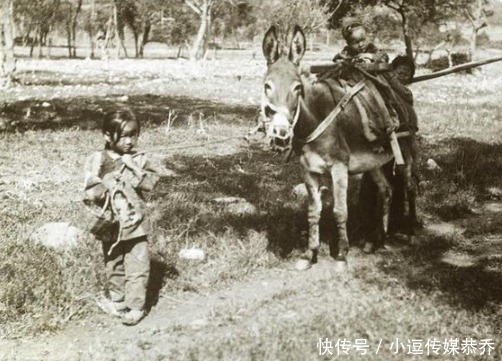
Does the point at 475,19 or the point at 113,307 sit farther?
the point at 475,19

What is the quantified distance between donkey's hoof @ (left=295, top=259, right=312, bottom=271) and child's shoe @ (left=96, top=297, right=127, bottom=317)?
2.19m

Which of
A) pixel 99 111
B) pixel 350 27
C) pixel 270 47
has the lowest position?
pixel 99 111

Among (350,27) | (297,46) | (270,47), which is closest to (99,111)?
(350,27)

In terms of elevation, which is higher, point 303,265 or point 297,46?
point 297,46

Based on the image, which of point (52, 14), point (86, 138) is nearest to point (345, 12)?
point (86, 138)

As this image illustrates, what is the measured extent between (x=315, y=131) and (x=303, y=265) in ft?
5.37

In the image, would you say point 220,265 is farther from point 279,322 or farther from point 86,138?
point 86,138

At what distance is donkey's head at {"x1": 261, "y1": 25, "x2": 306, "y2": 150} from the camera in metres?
5.97

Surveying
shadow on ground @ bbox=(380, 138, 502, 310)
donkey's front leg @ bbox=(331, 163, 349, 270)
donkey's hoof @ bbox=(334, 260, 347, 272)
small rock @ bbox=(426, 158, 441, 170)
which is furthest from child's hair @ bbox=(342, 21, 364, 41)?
small rock @ bbox=(426, 158, 441, 170)

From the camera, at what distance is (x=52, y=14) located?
2896 inches

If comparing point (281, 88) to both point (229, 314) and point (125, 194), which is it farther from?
point (229, 314)

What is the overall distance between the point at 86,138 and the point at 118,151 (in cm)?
861

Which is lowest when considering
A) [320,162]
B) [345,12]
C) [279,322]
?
[279,322]

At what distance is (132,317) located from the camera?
19.5ft
